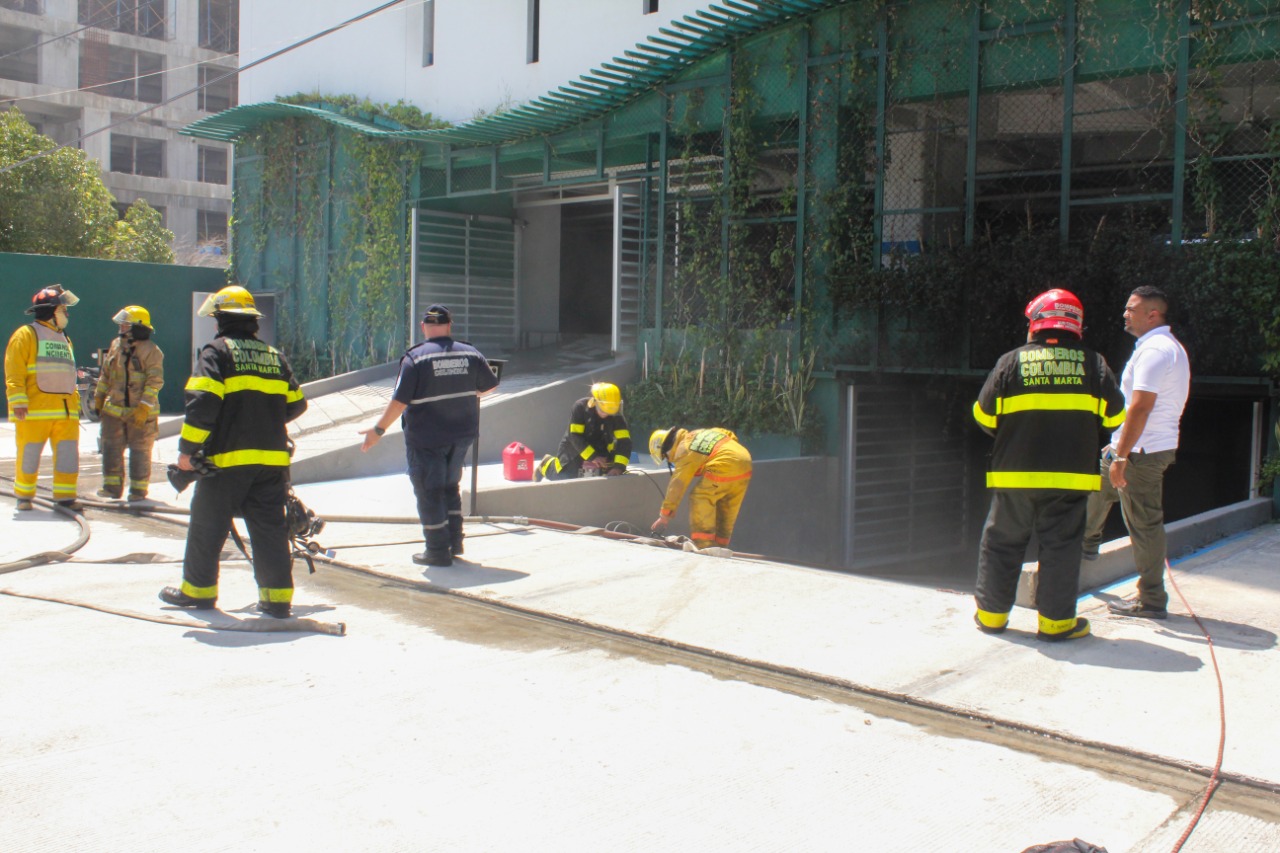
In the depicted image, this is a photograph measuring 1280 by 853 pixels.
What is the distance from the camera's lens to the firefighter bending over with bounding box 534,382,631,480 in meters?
10.6

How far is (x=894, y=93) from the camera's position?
12070 mm

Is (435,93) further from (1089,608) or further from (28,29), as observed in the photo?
(28,29)

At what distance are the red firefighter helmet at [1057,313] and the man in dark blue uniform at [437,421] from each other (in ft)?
12.0

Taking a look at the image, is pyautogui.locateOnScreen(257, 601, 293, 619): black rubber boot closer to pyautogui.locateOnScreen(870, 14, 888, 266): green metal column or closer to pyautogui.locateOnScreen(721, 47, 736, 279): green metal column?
pyautogui.locateOnScreen(870, 14, 888, 266): green metal column

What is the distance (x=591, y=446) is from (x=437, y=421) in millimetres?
3561

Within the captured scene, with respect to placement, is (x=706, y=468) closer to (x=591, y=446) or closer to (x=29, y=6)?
(x=591, y=446)

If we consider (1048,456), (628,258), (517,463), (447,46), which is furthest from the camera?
(447,46)

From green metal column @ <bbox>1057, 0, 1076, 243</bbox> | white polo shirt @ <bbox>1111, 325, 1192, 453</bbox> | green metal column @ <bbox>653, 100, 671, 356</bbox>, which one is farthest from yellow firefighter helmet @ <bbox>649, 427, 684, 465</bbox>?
green metal column @ <bbox>653, 100, 671, 356</bbox>

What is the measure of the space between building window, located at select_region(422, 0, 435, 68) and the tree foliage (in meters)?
12.0

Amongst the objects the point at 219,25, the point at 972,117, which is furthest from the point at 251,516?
the point at 219,25

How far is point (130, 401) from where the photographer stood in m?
9.57

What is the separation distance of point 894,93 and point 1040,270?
3.09 metres

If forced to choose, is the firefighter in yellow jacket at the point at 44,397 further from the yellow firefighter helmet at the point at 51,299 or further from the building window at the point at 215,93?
the building window at the point at 215,93

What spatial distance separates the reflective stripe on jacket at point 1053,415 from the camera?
531cm
